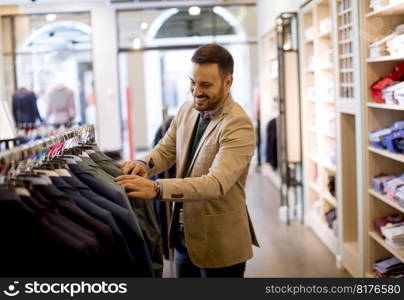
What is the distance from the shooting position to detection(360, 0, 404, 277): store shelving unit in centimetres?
402

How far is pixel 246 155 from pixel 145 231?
52 centimetres

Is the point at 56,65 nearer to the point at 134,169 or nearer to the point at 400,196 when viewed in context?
the point at 400,196

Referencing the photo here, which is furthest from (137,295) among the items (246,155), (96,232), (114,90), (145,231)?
(114,90)

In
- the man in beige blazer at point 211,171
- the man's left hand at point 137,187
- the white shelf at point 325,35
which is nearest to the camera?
the man's left hand at point 137,187

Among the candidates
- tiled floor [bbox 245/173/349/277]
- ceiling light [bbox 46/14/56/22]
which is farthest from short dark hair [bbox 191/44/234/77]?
ceiling light [bbox 46/14/56/22]

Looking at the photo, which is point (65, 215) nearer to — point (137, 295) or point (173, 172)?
point (137, 295)

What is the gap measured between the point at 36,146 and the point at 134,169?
65 centimetres

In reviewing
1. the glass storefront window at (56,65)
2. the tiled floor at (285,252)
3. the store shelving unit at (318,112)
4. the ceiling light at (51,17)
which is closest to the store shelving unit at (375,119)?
the tiled floor at (285,252)

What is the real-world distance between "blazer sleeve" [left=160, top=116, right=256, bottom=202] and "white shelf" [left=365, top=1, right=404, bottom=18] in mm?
1496

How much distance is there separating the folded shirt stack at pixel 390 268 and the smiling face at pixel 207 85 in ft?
6.70

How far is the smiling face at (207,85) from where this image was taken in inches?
97.5

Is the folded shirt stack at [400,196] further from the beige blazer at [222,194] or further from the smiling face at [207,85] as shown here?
the smiling face at [207,85]

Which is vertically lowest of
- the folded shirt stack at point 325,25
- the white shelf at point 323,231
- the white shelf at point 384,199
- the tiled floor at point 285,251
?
the tiled floor at point 285,251

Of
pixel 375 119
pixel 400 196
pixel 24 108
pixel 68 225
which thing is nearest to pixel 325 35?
pixel 375 119
